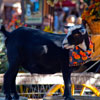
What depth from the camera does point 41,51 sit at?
454 centimetres

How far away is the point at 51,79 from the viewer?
521cm

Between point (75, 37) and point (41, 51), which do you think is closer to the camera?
point (75, 37)

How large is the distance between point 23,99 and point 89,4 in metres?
2.29

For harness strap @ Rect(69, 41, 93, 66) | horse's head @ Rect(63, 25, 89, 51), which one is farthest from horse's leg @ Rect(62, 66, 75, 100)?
horse's head @ Rect(63, 25, 89, 51)

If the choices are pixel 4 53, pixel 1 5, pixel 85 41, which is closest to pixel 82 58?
pixel 85 41

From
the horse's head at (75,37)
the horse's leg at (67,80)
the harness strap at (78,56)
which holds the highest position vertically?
the horse's head at (75,37)

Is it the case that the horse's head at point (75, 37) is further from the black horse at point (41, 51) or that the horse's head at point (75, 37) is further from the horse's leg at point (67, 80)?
the horse's leg at point (67, 80)

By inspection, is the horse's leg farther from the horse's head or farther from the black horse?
the horse's head

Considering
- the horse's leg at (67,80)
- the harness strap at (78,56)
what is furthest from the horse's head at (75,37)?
the horse's leg at (67,80)

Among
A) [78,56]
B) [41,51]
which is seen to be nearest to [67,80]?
[78,56]

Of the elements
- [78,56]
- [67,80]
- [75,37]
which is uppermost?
[75,37]

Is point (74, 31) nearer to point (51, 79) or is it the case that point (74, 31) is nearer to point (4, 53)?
point (51, 79)

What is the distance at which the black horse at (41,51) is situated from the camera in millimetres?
4426

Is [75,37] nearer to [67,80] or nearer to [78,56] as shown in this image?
[78,56]
